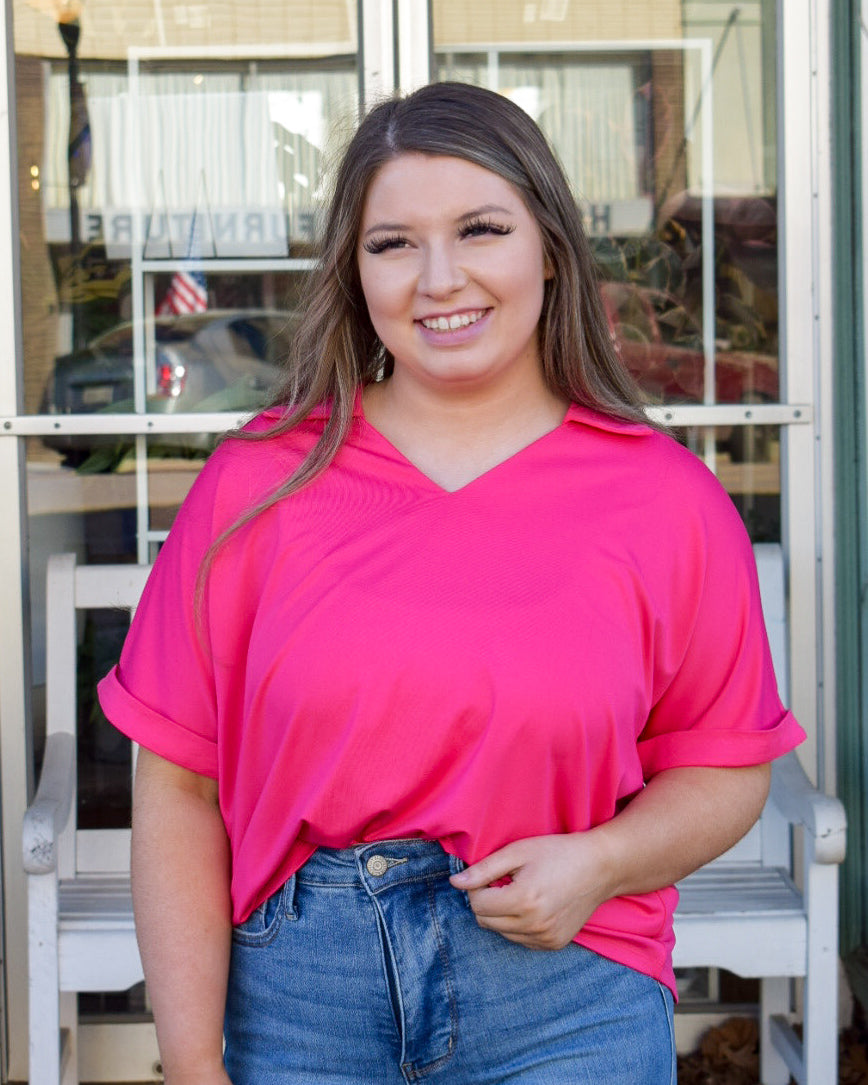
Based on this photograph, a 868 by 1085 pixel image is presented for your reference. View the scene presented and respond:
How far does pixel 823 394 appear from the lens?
3.16 m

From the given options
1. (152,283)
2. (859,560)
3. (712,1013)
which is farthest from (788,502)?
(152,283)

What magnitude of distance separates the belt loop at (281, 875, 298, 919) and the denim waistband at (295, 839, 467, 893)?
0.12 feet

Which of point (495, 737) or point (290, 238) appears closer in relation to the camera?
point (495, 737)

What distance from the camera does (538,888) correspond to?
1.37 meters

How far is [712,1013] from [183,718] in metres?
2.21

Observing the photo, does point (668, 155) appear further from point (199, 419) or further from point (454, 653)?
point (454, 653)

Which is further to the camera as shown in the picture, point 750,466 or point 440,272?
point 750,466

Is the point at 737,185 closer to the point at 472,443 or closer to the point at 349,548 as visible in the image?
the point at 472,443

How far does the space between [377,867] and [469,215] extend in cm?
74

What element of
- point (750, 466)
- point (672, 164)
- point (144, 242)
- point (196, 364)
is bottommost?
point (750, 466)

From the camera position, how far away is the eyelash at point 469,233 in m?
1.54

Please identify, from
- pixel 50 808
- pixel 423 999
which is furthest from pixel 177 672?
pixel 50 808

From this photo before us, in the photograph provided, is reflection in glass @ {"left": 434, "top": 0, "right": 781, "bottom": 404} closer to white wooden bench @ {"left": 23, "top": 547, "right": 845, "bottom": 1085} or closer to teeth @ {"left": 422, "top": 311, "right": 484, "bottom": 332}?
white wooden bench @ {"left": 23, "top": 547, "right": 845, "bottom": 1085}

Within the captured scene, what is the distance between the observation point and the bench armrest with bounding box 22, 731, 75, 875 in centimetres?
255
